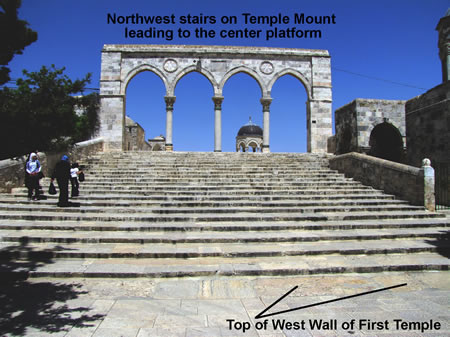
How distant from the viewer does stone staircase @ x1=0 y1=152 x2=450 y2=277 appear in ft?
17.1

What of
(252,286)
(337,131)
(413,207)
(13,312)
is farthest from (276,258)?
(337,131)

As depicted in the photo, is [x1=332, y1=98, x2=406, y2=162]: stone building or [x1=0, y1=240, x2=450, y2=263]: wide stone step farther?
[x1=332, y1=98, x2=406, y2=162]: stone building

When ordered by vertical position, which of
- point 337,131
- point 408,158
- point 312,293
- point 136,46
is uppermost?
point 136,46

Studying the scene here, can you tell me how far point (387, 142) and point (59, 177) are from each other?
13.8 meters

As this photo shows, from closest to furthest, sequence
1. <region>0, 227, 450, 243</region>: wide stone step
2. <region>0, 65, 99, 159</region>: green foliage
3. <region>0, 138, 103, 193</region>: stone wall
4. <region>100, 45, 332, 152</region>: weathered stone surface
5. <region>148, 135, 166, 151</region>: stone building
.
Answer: <region>0, 227, 450, 243</region>: wide stone step, <region>0, 138, 103, 193</region>: stone wall, <region>0, 65, 99, 159</region>: green foliage, <region>100, 45, 332, 152</region>: weathered stone surface, <region>148, 135, 166, 151</region>: stone building

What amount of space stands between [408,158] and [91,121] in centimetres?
1662

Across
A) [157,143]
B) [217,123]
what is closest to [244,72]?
[217,123]

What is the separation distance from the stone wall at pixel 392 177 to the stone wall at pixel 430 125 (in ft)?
5.50

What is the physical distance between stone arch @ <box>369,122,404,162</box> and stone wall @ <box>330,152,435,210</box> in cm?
361

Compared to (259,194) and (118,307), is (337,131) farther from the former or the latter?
(118,307)

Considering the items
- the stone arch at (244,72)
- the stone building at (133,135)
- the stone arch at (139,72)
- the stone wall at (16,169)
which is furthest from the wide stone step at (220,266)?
the stone building at (133,135)

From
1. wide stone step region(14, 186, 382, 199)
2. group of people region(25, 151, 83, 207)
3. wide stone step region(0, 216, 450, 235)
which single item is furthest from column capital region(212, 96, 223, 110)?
wide stone step region(0, 216, 450, 235)

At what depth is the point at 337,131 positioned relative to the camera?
52.5 feet

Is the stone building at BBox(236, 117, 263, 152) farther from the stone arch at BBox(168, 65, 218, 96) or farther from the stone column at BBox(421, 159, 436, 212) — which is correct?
the stone column at BBox(421, 159, 436, 212)
